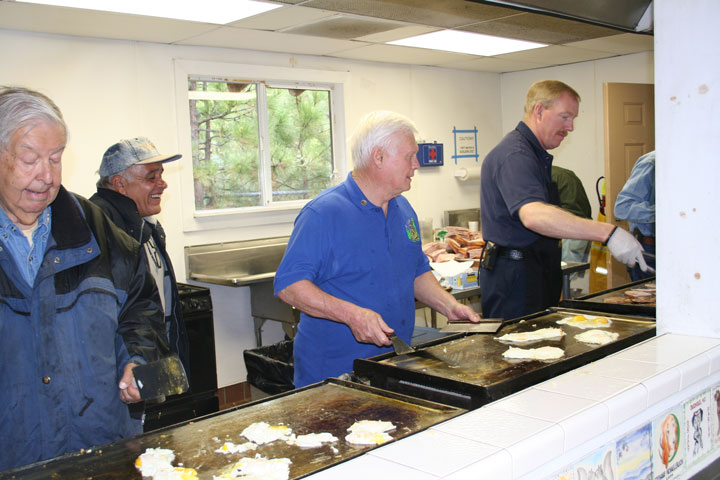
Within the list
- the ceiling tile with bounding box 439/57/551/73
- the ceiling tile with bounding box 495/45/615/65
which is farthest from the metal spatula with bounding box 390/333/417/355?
the ceiling tile with bounding box 439/57/551/73

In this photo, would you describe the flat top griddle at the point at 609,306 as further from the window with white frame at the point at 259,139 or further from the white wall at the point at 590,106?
the white wall at the point at 590,106

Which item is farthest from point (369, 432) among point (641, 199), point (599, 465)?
point (641, 199)

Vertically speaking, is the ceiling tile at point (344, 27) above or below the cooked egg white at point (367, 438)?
above

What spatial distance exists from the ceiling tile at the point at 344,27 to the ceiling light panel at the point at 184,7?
18.8 inches

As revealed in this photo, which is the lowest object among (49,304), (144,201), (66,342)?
(66,342)

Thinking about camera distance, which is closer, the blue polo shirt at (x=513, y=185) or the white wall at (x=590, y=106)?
the blue polo shirt at (x=513, y=185)

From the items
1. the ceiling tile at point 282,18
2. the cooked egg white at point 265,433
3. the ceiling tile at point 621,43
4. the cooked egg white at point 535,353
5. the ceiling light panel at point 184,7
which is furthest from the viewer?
the ceiling tile at point 621,43

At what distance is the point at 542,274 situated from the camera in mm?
3129

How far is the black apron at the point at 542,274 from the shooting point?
10.1 ft

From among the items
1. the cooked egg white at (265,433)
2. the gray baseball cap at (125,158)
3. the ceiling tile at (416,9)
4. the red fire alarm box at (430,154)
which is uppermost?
the ceiling tile at (416,9)

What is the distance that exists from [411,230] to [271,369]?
1533mm

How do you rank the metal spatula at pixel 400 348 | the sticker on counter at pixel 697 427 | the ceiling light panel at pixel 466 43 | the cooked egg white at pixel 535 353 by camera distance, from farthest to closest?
the ceiling light panel at pixel 466 43
the metal spatula at pixel 400 348
the cooked egg white at pixel 535 353
the sticker on counter at pixel 697 427

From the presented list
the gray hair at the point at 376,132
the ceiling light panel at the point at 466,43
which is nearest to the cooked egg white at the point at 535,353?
the gray hair at the point at 376,132

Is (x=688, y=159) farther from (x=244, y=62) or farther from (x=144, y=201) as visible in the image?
(x=244, y=62)
